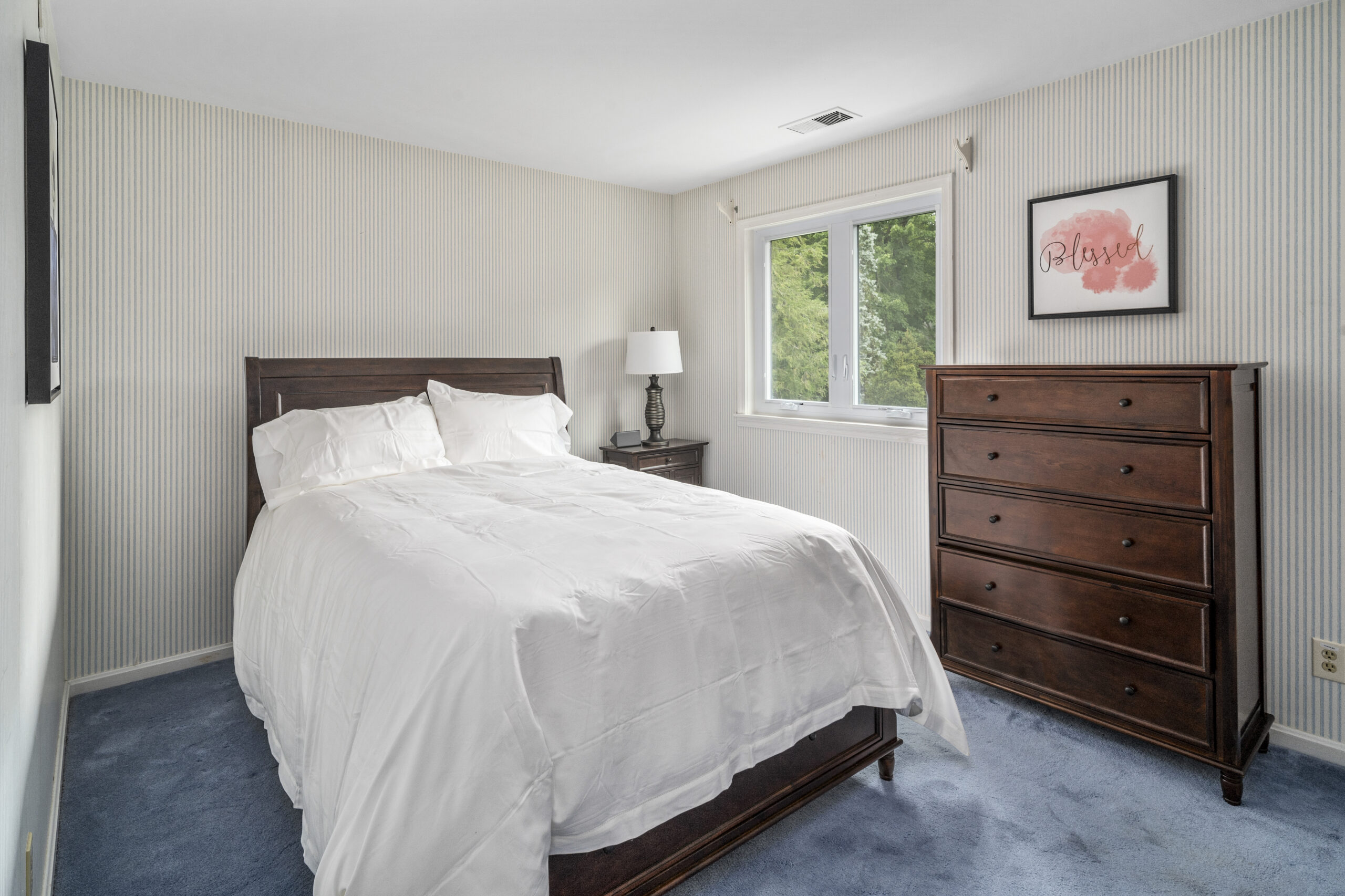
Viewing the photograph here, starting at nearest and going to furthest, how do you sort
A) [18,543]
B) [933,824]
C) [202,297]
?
[18,543], [933,824], [202,297]

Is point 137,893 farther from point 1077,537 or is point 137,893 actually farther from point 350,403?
point 1077,537

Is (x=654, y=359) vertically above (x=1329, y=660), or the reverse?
(x=654, y=359)

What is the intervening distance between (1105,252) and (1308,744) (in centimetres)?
184

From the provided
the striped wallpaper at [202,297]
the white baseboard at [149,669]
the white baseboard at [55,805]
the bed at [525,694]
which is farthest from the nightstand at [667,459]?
the white baseboard at [55,805]

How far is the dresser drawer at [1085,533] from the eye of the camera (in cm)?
225

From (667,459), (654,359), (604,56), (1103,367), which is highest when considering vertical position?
(604,56)

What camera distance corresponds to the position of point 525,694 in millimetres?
1450

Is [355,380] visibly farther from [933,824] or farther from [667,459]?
[933,824]

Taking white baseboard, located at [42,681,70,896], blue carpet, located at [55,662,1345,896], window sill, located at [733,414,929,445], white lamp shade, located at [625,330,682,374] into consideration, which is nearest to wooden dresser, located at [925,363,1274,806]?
blue carpet, located at [55,662,1345,896]

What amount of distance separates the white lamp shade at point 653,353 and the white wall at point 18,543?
2.84 metres

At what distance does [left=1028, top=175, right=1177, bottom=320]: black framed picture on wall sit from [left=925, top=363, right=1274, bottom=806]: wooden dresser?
19.1 inches

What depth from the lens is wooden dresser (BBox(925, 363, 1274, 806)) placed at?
220cm

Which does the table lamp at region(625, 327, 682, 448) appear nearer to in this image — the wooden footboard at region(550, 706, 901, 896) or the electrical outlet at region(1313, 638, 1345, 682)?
the wooden footboard at region(550, 706, 901, 896)

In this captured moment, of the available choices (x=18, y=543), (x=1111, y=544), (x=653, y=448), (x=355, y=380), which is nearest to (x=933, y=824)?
(x=1111, y=544)
